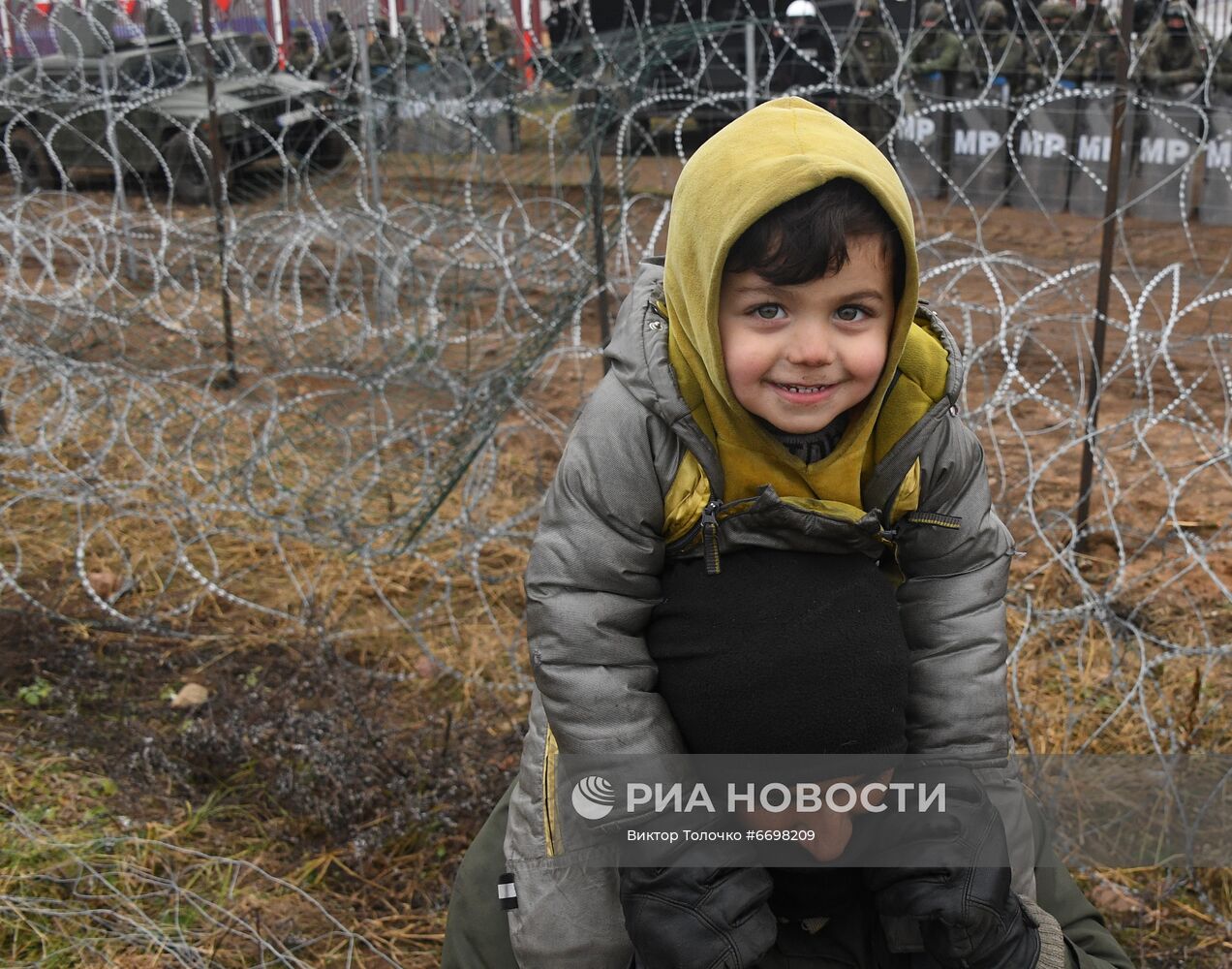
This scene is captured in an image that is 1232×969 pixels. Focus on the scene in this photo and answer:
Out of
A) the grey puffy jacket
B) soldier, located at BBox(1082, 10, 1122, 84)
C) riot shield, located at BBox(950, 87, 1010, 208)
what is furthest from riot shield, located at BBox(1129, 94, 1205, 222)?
the grey puffy jacket

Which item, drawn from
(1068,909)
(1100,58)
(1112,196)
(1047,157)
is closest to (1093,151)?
(1047,157)

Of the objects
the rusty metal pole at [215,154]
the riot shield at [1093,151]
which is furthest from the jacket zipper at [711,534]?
the riot shield at [1093,151]

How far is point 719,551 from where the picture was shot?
164cm

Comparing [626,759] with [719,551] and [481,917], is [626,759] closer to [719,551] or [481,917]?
[719,551]

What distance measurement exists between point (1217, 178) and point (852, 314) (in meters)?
9.64

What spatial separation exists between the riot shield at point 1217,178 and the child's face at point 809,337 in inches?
348

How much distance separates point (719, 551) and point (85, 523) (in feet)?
13.1

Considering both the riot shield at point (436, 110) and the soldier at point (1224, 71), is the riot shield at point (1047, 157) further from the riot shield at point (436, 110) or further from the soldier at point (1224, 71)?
the riot shield at point (436, 110)

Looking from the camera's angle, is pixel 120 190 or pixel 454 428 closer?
pixel 454 428

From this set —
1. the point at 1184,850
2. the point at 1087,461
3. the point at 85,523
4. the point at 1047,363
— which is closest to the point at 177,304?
the point at 85,523

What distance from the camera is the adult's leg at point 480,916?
1.84m

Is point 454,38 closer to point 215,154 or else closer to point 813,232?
point 215,154

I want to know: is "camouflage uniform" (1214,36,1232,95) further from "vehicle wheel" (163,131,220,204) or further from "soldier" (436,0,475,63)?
"vehicle wheel" (163,131,220,204)

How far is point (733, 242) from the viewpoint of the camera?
4.94 ft
